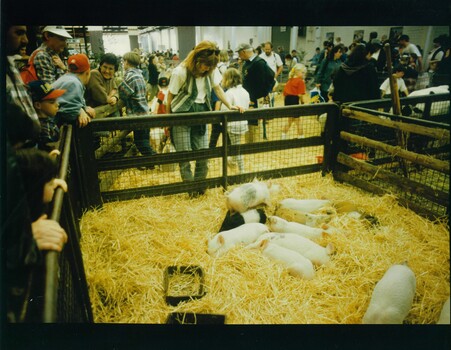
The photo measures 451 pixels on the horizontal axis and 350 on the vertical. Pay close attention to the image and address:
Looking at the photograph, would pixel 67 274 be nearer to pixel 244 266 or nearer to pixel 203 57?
pixel 244 266

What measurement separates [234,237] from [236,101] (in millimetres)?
2643

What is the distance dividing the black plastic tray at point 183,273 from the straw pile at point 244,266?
51mm

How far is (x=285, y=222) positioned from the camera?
11.3 ft

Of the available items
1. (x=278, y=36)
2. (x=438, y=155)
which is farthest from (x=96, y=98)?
(x=278, y=36)

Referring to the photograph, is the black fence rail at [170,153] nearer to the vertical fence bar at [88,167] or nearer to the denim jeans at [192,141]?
the vertical fence bar at [88,167]

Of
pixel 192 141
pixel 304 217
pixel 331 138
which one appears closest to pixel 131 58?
pixel 192 141

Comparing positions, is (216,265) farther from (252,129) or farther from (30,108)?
(252,129)

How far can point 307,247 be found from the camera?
120 inches

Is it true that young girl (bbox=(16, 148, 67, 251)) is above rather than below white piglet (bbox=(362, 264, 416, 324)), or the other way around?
above

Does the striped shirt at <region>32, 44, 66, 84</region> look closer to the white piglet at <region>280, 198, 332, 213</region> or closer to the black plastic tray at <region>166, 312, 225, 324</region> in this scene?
the black plastic tray at <region>166, 312, 225, 324</region>

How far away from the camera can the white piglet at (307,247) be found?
9.89 ft

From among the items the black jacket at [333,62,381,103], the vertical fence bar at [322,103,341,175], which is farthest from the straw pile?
the black jacket at [333,62,381,103]

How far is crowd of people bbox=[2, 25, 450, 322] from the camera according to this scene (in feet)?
4.34

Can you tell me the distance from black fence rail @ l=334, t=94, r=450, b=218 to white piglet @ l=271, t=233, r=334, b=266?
1.47 metres
